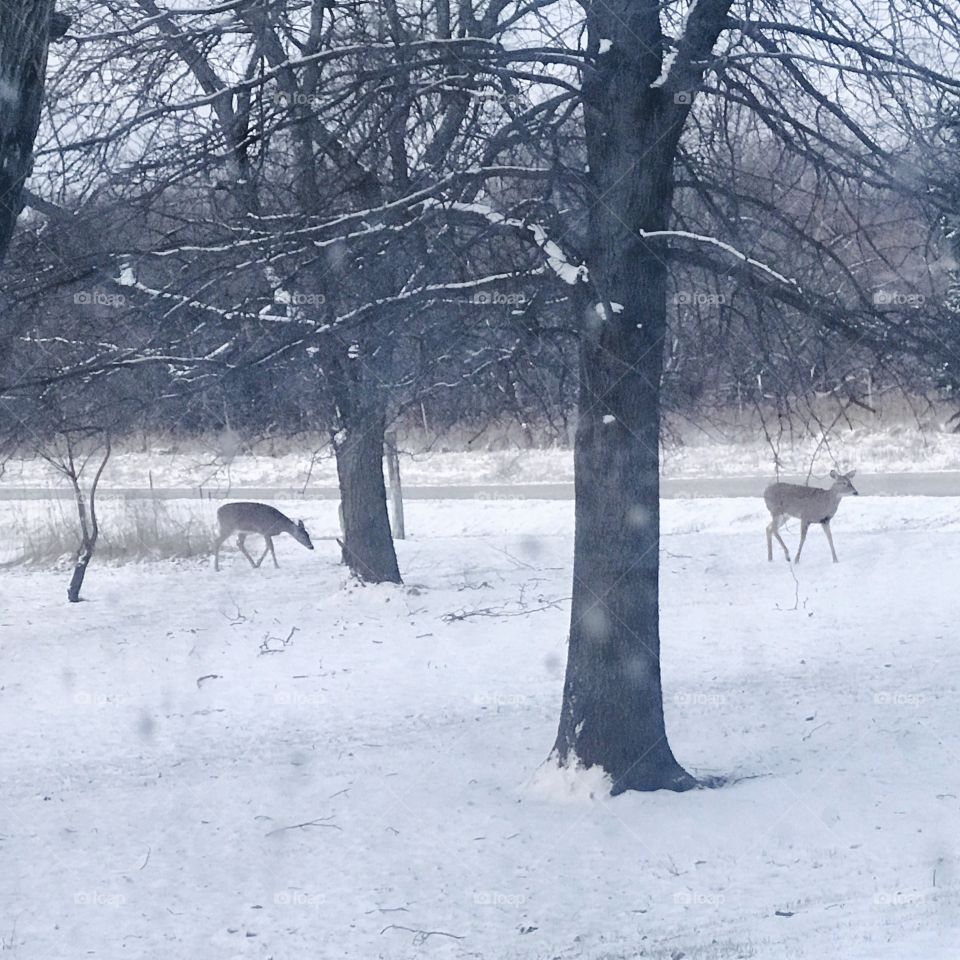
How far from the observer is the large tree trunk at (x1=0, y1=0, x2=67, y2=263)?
4988 mm

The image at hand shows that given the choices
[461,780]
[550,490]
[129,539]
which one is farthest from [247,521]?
[461,780]

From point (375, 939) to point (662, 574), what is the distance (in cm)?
1104

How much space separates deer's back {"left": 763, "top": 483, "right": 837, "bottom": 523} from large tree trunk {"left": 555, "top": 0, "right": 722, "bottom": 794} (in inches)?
395

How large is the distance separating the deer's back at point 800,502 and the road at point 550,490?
7.05 metres

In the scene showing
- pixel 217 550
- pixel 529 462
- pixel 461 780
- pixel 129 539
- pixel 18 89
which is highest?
pixel 18 89

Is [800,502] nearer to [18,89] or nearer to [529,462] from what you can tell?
[18,89]

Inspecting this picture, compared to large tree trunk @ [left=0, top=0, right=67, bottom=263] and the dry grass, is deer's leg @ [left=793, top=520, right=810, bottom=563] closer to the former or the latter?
the dry grass

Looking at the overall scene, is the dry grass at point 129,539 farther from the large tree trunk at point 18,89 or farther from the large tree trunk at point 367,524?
the large tree trunk at point 18,89

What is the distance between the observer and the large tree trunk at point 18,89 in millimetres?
4988

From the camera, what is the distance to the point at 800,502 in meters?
18.1

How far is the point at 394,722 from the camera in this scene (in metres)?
10.8

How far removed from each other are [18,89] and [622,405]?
4.11 metres

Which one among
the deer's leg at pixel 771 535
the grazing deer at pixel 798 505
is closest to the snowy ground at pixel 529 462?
the grazing deer at pixel 798 505

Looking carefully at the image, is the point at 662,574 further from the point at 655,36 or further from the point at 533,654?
the point at 655,36
